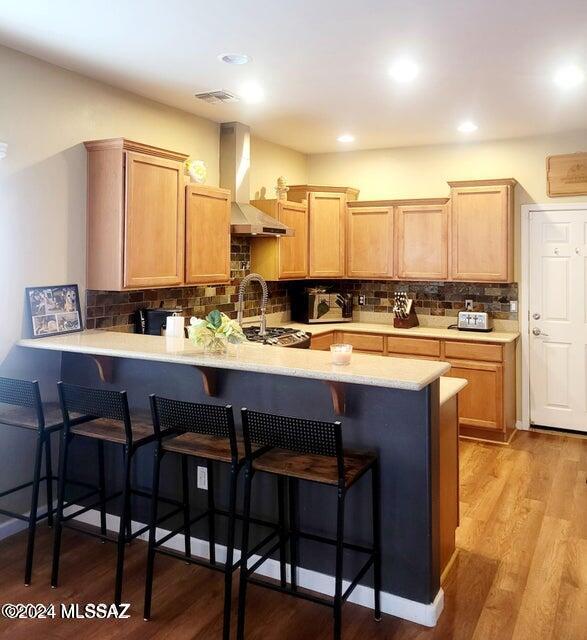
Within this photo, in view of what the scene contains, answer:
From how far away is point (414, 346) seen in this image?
5.27m

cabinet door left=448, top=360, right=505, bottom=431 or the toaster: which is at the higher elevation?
the toaster

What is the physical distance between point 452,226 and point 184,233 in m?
2.58

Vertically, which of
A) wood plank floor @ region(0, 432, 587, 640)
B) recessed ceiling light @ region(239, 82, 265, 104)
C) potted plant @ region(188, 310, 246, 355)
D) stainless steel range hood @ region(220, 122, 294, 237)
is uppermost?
recessed ceiling light @ region(239, 82, 265, 104)

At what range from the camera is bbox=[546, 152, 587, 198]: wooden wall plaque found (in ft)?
16.3

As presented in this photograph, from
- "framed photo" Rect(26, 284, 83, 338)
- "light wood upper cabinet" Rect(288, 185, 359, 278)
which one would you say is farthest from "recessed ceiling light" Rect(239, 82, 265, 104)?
"framed photo" Rect(26, 284, 83, 338)

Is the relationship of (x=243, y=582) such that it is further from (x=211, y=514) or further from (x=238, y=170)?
(x=238, y=170)

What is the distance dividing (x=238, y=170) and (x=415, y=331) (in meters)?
2.18

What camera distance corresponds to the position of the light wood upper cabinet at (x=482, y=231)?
5023 millimetres

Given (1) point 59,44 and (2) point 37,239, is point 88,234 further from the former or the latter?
(1) point 59,44

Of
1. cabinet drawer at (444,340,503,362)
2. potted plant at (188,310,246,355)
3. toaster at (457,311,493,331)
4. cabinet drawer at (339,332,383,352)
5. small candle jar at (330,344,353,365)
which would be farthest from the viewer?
cabinet drawer at (339,332,383,352)

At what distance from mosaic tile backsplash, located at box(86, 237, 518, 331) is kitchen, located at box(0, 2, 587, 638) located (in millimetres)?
22

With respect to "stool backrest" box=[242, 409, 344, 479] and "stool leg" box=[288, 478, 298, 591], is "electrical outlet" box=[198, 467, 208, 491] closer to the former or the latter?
"stool leg" box=[288, 478, 298, 591]

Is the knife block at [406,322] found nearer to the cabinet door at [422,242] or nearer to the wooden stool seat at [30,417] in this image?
the cabinet door at [422,242]

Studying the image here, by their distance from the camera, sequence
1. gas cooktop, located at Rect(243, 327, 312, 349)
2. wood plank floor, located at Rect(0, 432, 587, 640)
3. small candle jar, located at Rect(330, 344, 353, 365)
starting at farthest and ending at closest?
gas cooktop, located at Rect(243, 327, 312, 349)
small candle jar, located at Rect(330, 344, 353, 365)
wood plank floor, located at Rect(0, 432, 587, 640)
